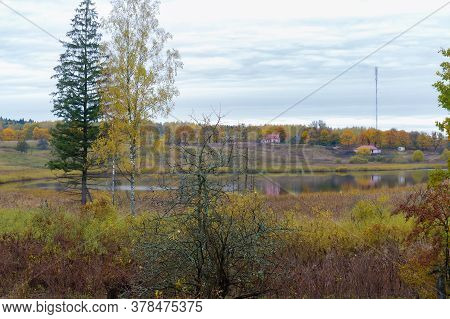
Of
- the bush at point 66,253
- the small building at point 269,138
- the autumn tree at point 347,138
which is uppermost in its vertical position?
the autumn tree at point 347,138

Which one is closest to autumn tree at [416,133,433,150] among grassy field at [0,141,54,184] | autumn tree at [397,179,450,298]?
grassy field at [0,141,54,184]

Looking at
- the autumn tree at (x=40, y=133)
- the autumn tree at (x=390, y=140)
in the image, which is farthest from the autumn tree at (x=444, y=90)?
the autumn tree at (x=40, y=133)

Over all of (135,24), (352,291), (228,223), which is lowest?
(352,291)

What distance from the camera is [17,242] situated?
1680 centimetres

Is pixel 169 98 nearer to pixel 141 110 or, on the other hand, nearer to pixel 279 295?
pixel 141 110

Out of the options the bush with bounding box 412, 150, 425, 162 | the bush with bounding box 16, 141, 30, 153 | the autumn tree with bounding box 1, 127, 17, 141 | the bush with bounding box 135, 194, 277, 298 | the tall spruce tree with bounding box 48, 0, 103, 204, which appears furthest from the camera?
the autumn tree with bounding box 1, 127, 17, 141

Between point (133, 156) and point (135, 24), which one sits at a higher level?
point (135, 24)

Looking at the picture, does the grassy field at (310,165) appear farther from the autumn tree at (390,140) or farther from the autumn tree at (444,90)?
the autumn tree at (444,90)

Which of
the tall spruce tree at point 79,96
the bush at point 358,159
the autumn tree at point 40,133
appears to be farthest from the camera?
the autumn tree at point 40,133

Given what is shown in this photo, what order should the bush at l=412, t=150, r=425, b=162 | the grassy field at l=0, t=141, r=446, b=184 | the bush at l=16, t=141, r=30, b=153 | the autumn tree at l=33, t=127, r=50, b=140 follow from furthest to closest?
the autumn tree at l=33, t=127, r=50, b=140
the bush at l=16, t=141, r=30, b=153
the bush at l=412, t=150, r=425, b=162
the grassy field at l=0, t=141, r=446, b=184

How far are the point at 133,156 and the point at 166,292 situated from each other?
16725 millimetres

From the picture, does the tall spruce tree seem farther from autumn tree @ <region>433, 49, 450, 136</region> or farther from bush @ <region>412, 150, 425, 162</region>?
bush @ <region>412, 150, 425, 162</region>

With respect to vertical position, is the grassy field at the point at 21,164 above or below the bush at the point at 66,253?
above

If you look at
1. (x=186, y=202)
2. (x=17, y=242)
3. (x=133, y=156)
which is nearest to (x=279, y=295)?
(x=186, y=202)
